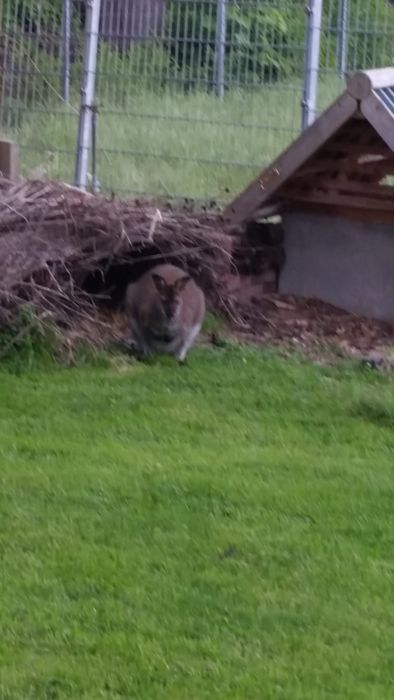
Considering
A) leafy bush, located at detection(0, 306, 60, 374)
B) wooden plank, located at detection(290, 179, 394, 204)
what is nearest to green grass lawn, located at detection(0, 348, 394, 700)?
leafy bush, located at detection(0, 306, 60, 374)

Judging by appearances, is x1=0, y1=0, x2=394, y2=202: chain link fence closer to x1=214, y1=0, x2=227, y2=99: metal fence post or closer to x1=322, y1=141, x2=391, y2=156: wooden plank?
x1=214, y1=0, x2=227, y2=99: metal fence post

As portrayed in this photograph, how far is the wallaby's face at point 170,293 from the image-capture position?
30.3 feet

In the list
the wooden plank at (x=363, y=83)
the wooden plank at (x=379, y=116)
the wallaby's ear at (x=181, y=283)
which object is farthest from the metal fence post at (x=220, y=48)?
the wallaby's ear at (x=181, y=283)

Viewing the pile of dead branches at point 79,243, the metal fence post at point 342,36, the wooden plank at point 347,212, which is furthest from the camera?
the metal fence post at point 342,36

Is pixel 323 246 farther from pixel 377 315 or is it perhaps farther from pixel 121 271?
pixel 121 271

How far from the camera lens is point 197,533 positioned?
6.09m

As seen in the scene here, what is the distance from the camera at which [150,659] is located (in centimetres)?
492

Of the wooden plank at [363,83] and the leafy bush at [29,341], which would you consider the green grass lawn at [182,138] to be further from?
the leafy bush at [29,341]

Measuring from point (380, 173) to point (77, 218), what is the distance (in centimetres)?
217

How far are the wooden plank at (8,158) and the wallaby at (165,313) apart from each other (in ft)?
5.94

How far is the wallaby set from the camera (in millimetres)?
9195

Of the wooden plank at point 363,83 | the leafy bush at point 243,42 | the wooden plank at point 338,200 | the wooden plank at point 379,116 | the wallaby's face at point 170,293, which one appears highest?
the leafy bush at point 243,42

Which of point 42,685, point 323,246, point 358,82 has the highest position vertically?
point 358,82

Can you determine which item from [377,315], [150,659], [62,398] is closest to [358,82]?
[377,315]
